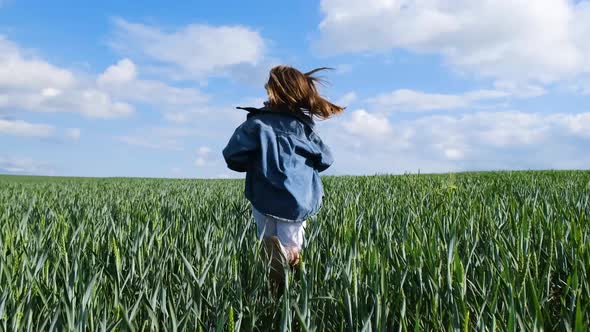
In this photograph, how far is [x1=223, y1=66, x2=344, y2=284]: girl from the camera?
293 cm

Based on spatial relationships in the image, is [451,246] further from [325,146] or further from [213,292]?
[325,146]

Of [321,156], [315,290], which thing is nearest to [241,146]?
[321,156]

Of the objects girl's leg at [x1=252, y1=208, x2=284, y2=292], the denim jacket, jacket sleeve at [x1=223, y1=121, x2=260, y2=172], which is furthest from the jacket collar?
girl's leg at [x1=252, y1=208, x2=284, y2=292]

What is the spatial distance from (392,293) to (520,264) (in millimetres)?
670

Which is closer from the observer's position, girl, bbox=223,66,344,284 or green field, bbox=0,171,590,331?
green field, bbox=0,171,590,331

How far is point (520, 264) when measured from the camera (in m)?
2.24

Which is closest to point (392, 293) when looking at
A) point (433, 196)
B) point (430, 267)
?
point (430, 267)

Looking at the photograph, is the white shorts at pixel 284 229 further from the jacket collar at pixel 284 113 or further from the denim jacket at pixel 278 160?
the jacket collar at pixel 284 113

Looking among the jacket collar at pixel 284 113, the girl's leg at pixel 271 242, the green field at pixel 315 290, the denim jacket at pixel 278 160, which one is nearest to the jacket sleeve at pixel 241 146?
the denim jacket at pixel 278 160

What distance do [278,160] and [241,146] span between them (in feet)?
0.70

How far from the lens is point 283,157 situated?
297 centimetres

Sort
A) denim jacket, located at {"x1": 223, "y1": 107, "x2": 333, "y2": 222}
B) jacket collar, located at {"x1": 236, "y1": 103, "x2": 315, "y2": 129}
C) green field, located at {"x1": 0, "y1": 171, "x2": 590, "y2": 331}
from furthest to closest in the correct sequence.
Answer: jacket collar, located at {"x1": 236, "y1": 103, "x2": 315, "y2": 129}, denim jacket, located at {"x1": 223, "y1": 107, "x2": 333, "y2": 222}, green field, located at {"x1": 0, "y1": 171, "x2": 590, "y2": 331}

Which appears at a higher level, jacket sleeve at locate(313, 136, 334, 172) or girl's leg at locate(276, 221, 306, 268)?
jacket sleeve at locate(313, 136, 334, 172)

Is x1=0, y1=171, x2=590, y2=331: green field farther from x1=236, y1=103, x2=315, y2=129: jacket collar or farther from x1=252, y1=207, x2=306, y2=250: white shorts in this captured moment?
x1=236, y1=103, x2=315, y2=129: jacket collar
